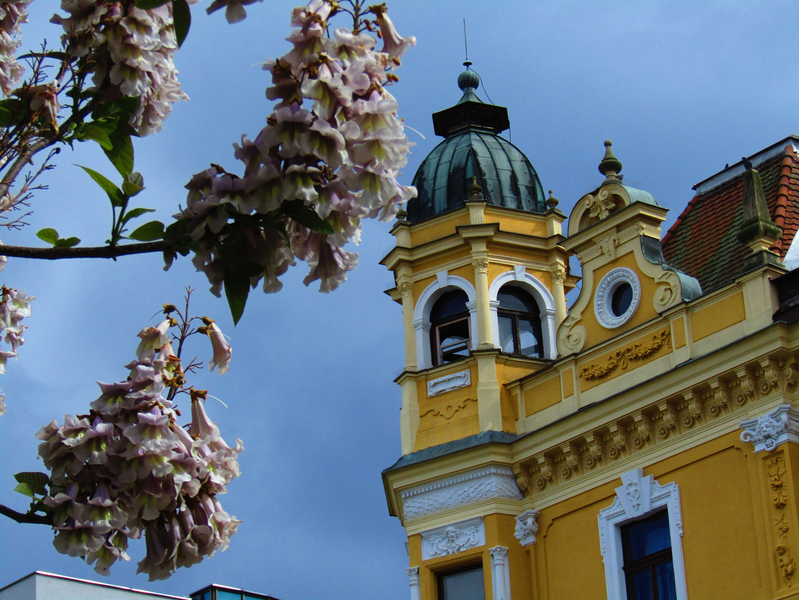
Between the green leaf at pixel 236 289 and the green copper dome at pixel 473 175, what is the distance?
59.7ft

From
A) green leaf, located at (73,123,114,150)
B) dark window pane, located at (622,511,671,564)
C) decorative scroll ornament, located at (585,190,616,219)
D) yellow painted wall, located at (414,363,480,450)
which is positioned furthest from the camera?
yellow painted wall, located at (414,363,480,450)

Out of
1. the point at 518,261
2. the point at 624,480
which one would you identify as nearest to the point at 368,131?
the point at 624,480

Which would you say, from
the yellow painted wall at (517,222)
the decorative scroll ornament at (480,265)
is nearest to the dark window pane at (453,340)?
the decorative scroll ornament at (480,265)

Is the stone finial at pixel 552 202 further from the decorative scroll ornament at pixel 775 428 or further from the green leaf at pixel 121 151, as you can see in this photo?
the green leaf at pixel 121 151

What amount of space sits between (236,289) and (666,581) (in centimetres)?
1419

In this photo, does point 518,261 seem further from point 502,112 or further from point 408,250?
point 502,112

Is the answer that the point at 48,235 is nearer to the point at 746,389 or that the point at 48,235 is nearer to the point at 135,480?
the point at 135,480

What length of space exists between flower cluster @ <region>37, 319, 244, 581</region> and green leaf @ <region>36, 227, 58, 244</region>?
0.55m

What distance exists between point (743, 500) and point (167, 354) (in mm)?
12843

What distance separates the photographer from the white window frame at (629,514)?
17.2 metres

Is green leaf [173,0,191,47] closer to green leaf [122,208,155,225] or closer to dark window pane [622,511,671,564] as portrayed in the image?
green leaf [122,208,155,225]

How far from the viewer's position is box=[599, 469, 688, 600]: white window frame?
56.4ft

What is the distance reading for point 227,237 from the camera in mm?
4254

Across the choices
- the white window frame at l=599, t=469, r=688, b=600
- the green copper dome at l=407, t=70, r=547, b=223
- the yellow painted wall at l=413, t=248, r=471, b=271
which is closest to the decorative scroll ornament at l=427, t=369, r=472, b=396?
the yellow painted wall at l=413, t=248, r=471, b=271
